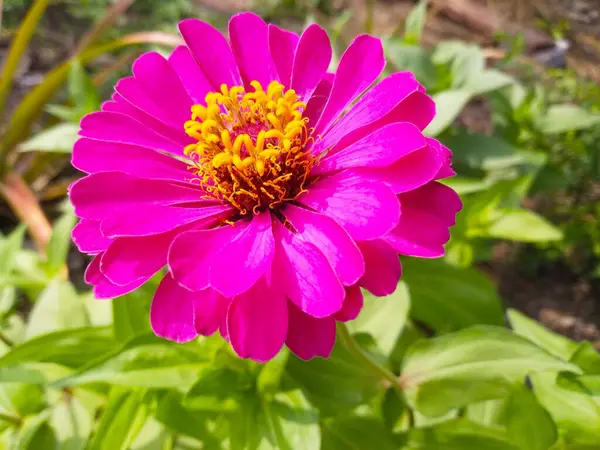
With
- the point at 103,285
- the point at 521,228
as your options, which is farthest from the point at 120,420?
the point at 521,228

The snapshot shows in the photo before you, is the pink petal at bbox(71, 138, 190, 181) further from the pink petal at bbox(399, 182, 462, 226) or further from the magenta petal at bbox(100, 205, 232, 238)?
the pink petal at bbox(399, 182, 462, 226)

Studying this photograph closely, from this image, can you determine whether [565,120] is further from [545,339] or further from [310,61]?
[310,61]

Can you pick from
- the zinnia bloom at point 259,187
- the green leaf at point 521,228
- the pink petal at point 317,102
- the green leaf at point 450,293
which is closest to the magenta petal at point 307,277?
the zinnia bloom at point 259,187

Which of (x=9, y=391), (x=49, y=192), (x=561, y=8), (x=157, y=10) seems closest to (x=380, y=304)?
(x=9, y=391)

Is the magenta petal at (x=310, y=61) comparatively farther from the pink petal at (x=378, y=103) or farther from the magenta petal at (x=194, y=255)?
the magenta petal at (x=194, y=255)

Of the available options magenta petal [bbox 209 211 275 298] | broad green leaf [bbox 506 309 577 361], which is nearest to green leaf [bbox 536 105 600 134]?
broad green leaf [bbox 506 309 577 361]
